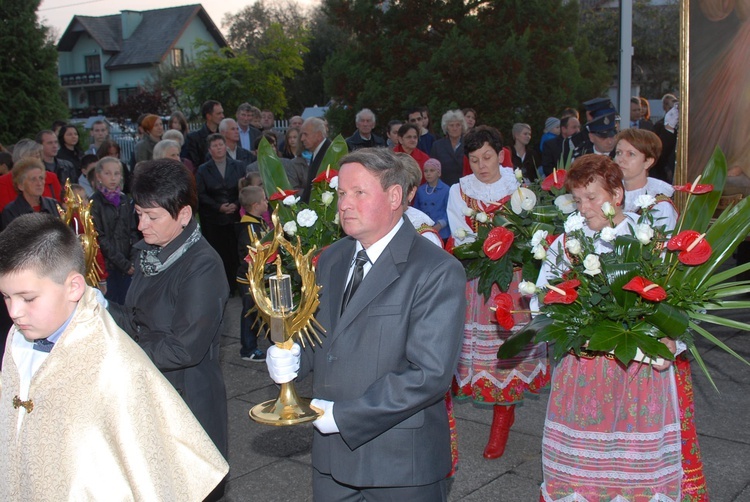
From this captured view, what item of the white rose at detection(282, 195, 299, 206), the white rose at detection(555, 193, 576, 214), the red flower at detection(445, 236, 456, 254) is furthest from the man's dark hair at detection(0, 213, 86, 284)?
the red flower at detection(445, 236, 456, 254)

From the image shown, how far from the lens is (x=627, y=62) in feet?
32.8

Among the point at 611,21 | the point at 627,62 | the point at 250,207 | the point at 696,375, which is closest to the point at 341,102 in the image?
the point at 627,62

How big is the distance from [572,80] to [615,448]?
1531cm

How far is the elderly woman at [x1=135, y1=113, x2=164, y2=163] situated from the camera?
10.6 meters

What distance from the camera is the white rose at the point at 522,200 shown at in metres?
4.86

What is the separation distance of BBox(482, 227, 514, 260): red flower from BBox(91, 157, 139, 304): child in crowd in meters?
4.30

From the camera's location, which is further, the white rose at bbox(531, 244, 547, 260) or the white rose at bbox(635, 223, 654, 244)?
the white rose at bbox(531, 244, 547, 260)

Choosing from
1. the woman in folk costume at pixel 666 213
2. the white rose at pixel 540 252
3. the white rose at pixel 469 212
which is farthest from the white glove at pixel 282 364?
the white rose at pixel 469 212

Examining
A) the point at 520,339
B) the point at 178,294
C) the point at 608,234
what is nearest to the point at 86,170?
the point at 178,294

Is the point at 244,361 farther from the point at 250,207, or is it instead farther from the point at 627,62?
the point at 627,62

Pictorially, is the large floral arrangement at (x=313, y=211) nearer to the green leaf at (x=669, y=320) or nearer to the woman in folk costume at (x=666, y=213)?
the woman in folk costume at (x=666, y=213)

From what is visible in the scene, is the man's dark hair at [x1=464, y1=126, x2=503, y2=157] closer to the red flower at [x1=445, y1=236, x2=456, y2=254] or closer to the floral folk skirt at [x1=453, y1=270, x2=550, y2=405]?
the red flower at [x1=445, y1=236, x2=456, y2=254]

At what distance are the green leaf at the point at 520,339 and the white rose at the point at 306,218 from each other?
1.34 m

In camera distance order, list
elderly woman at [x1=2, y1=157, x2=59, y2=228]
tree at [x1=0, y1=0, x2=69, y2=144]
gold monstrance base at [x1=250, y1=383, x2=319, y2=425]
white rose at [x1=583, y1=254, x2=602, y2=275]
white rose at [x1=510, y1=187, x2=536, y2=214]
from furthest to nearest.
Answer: tree at [x1=0, y1=0, x2=69, y2=144], elderly woman at [x1=2, y1=157, x2=59, y2=228], white rose at [x1=510, y1=187, x2=536, y2=214], white rose at [x1=583, y1=254, x2=602, y2=275], gold monstrance base at [x1=250, y1=383, x2=319, y2=425]
